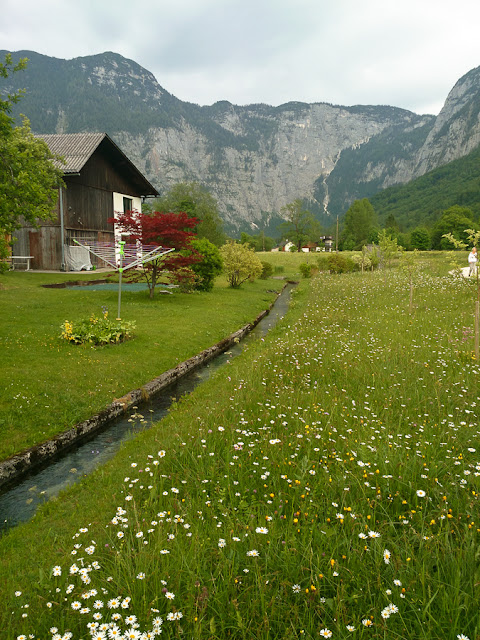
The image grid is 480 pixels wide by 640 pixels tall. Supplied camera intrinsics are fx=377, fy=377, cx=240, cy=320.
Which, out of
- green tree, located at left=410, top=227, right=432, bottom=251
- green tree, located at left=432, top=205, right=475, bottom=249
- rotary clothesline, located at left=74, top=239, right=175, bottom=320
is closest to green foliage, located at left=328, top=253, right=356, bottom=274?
rotary clothesline, located at left=74, top=239, right=175, bottom=320

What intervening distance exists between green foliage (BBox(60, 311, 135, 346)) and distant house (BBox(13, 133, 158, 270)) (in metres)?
17.5

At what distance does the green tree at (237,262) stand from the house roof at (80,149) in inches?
524

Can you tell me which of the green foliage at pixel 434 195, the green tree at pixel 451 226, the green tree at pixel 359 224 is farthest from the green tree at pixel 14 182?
the green foliage at pixel 434 195

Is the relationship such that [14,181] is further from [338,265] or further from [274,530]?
[338,265]

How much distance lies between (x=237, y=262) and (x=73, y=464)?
2476 centimetres

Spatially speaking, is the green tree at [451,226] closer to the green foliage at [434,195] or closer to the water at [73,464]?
the green foliage at [434,195]

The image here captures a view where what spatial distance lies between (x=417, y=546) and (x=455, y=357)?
652 cm

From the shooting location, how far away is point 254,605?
261cm

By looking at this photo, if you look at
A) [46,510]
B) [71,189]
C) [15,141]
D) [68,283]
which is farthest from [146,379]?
[71,189]

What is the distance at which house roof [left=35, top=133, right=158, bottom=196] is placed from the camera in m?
30.5

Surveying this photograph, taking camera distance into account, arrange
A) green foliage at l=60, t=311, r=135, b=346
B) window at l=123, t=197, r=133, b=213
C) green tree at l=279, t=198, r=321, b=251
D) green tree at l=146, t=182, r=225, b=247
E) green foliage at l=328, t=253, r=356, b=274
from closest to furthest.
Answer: green foliage at l=60, t=311, r=135, b=346 < window at l=123, t=197, r=133, b=213 < green foliage at l=328, t=253, r=356, b=274 < green tree at l=146, t=182, r=225, b=247 < green tree at l=279, t=198, r=321, b=251

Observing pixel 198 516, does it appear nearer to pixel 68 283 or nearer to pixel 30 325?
pixel 30 325

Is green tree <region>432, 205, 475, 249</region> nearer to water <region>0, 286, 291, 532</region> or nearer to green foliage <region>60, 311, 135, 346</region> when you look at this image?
green foliage <region>60, 311, 135, 346</region>

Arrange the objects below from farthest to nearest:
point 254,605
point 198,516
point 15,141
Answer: point 15,141 < point 198,516 < point 254,605
